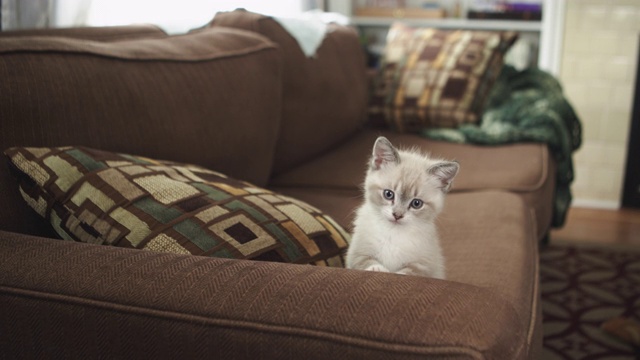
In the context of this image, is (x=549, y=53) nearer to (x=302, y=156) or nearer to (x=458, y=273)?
(x=302, y=156)

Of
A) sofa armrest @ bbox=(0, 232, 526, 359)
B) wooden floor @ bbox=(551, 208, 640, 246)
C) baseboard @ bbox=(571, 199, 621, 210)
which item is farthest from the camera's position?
baseboard @ bbox=(571, 199, 621, 210)

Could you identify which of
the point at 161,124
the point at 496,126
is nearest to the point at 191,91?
the point at 161,124

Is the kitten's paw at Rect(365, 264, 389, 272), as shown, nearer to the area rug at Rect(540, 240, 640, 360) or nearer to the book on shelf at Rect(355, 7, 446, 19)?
the area rug at Rect(540, 240, 640, 360)

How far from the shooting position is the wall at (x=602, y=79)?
339 centimetres

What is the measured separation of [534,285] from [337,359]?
779 millimetres

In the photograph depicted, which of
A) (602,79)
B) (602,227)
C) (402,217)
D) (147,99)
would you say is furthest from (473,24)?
(402,217)

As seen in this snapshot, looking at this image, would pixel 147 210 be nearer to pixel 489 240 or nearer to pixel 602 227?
pixel 489 240

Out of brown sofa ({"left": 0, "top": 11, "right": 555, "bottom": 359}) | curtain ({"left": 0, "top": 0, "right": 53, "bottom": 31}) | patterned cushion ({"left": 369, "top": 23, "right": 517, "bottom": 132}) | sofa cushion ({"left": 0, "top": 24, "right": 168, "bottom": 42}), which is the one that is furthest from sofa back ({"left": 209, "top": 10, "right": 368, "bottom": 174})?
curtain ({"left": 0, "top": 0, "right": 53, "bottom": 31})

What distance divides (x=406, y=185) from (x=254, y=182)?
2.18 feet

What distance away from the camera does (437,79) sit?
2662mm

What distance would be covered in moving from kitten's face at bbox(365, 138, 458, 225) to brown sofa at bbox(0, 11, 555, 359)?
22 centimetres

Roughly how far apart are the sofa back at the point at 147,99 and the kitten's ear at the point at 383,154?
0.47 metres

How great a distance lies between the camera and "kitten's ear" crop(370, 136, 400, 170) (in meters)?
1.14

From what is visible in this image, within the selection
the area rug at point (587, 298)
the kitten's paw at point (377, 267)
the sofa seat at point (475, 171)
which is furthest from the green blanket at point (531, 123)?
the kitten's paw at point (377, 267)
